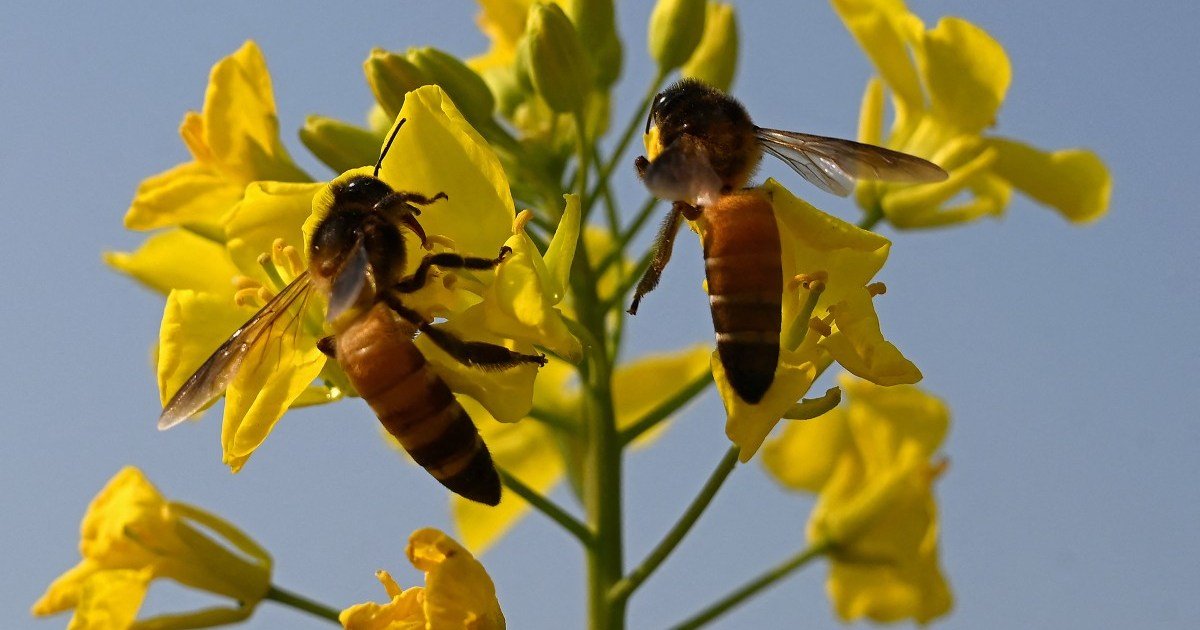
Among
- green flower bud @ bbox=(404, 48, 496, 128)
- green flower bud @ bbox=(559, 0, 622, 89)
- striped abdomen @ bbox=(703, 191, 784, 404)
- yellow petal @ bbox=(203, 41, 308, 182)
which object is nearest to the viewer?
striped abdomen @ bbox=(703, 191, 784, 404)

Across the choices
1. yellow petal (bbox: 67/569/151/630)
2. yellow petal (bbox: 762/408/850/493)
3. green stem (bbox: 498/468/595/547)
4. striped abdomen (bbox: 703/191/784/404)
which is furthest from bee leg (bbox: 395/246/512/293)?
yellow petal (bbox: 762/408/850/493)

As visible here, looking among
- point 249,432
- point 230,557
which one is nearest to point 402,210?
point 249,432

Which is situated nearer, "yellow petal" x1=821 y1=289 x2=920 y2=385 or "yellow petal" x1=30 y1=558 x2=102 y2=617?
"yellow petal" x1=821 y1=289 x2=920 y2=385

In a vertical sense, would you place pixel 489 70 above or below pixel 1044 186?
above

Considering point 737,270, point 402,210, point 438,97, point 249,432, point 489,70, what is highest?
point 489,70

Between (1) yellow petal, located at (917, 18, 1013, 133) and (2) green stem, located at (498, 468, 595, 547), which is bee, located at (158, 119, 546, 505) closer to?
(2) green stem, located at (498, 468, 595, 547)

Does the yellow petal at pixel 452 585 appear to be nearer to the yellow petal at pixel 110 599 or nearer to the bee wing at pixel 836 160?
the yellow petal at pixel 110 599

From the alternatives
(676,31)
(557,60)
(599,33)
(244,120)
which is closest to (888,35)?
(676,31)

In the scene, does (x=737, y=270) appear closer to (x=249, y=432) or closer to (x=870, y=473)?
(x=249, y=432)
